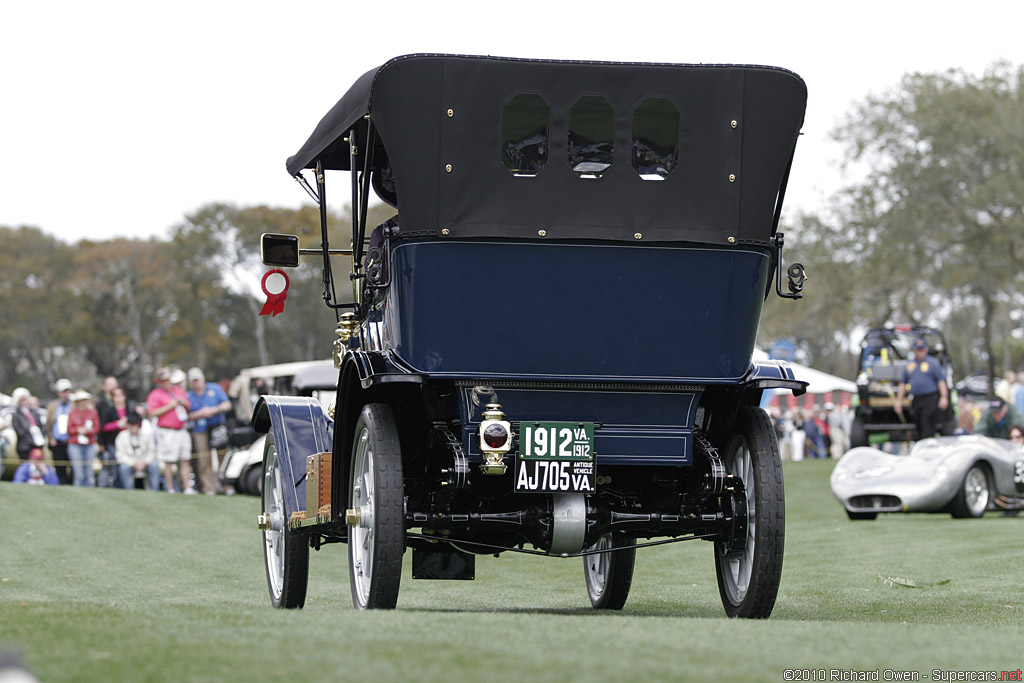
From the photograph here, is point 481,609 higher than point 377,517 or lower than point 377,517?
lower

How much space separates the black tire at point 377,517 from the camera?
22.1 feet

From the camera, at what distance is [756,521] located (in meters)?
7.15

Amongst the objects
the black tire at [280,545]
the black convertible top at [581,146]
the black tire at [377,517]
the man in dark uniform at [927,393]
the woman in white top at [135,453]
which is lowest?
the woman in white top at [135,453]

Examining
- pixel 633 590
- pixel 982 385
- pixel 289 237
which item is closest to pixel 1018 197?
pixel 982 385

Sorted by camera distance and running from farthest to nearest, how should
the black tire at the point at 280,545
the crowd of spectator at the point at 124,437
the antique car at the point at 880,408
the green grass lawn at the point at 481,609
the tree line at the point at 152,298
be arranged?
the tree line at the point at 152,298, the antique car at the point at 880,408, the crowd of spectator at the point at 124,437, the black tire at the point at 280,545, the green grass lawn at the point at 481,609

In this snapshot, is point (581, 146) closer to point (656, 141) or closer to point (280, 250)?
point (656, 141)

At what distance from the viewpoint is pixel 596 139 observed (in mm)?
7051

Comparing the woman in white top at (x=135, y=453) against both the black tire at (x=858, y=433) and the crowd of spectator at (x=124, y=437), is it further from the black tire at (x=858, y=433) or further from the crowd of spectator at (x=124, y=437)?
the black tire at (x=858, y=433)

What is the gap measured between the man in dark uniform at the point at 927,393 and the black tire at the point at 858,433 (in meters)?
2.91

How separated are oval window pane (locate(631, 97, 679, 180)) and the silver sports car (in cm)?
1098

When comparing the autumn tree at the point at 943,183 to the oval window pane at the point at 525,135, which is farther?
the autumn tree at the point at 943,183

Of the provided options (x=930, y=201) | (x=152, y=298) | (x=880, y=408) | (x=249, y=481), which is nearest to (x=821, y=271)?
(x=930, y=201)

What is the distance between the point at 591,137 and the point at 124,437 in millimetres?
15882

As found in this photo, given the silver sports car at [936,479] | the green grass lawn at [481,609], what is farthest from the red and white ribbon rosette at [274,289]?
the silver sports car at [936,479]
